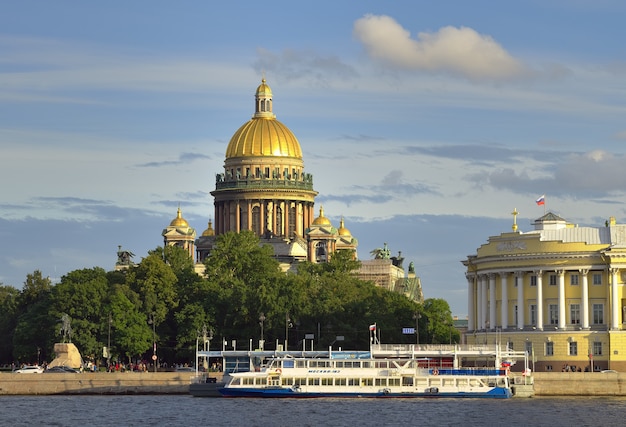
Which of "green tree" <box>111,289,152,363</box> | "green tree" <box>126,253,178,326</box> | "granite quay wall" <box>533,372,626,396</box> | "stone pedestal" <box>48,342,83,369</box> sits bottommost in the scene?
"granite quay wall" <box>533,372,626,396</box>

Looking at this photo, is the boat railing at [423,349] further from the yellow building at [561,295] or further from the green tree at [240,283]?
the green tree at [240,283]

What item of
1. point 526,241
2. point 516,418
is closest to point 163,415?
point 516,418

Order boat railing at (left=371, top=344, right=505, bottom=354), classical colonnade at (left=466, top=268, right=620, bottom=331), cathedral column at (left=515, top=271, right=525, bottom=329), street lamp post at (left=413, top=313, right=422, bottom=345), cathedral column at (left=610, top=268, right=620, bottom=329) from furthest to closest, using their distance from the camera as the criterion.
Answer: street lamp post at (left=413, top=313, right=422, bottom=345) → cathedral column at (left=515, top=271, right=525, bottom=329) → classical colonnade at (left=466, top=268, right=620, bottom=331) → cathedral column at (left=610, top=268, right=620, bottom=329) → boat railing at (left=371, top=344, right=505, bottom=354)

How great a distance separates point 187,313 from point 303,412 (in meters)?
41.9

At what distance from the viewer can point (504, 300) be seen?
493ft

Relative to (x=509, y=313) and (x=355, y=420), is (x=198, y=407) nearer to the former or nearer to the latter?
(x=355, y=420)

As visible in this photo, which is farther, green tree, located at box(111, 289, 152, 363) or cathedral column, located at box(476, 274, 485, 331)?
cathedral column, located at box(476, 274, 485, 331)

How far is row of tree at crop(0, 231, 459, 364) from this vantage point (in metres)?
154

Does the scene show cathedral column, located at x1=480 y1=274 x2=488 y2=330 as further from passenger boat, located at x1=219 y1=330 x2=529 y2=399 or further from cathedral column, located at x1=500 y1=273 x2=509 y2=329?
passenger boat, located at x1=219 y1=330 x2=529 y2=399

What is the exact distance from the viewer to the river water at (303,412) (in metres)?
110

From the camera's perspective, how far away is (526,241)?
148 m

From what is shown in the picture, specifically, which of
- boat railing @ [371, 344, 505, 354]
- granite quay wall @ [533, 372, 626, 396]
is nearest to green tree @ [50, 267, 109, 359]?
boat railing @ [371, 344, 505, 354]

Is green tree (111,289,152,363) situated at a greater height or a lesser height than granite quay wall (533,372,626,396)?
greater

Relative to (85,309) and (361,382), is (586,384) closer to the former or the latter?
(361,382)
